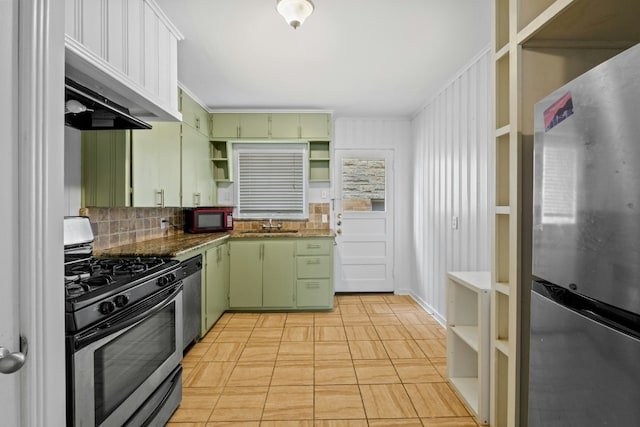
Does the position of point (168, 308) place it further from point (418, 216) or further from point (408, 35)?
point (418, 216)

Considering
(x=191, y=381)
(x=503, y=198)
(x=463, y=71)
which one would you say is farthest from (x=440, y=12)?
(x=191, y=381)

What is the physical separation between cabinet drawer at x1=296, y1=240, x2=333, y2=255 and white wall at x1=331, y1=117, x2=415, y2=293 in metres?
0.79

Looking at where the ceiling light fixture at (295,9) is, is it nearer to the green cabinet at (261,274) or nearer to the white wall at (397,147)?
the green cabinet at (261,274)

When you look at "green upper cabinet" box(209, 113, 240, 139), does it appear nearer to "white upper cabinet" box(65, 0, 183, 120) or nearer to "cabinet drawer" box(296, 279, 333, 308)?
"white upper cabinet" box(65, 0, 183, 120)

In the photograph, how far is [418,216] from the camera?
4383 mm

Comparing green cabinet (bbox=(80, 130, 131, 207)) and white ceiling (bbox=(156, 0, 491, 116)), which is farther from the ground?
white ceiling (bbox=(156, 0, 491, 116))

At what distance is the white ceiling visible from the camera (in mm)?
2086

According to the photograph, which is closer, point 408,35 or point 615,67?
point 615,67

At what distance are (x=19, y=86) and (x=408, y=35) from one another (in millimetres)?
2355

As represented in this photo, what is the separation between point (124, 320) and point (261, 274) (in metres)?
2.42

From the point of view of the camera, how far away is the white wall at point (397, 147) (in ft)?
15.4

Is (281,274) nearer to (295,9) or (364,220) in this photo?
(364,220)

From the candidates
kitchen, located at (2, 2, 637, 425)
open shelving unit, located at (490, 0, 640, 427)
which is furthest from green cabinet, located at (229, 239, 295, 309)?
kitchen, located at (2, 2, 637, 425)

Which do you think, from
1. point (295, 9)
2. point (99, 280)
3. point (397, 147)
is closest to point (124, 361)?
point (99, 280)
